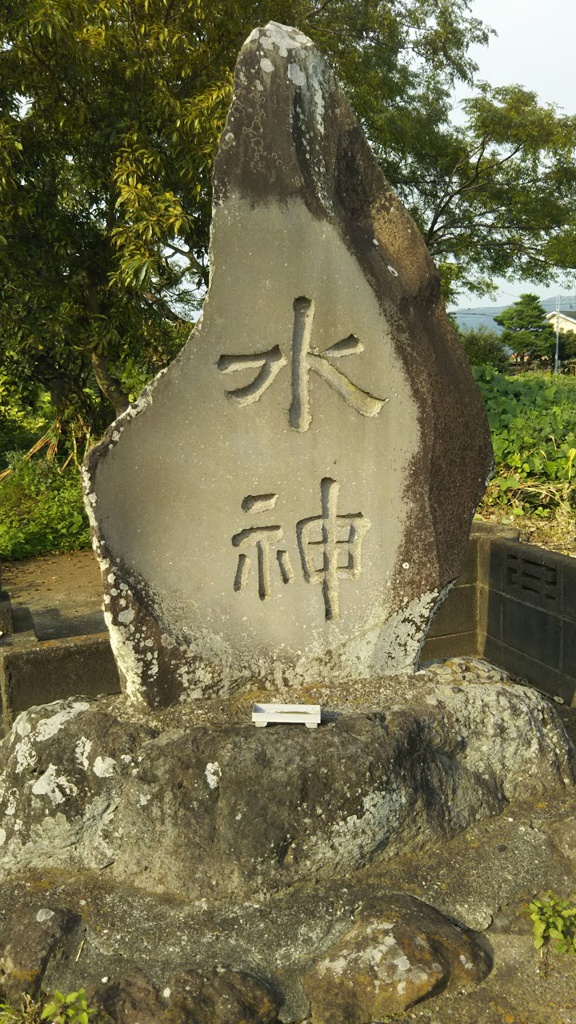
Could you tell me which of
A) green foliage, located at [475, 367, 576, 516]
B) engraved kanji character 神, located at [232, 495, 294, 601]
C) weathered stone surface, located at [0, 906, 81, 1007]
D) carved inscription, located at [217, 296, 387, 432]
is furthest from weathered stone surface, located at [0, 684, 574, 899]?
green foliage, located at [475, 367, 576, 516]

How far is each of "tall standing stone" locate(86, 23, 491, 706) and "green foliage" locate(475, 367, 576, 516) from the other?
3.92 m

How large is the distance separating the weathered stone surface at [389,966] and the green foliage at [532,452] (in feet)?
15.7

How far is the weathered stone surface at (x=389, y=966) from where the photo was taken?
2.24 m

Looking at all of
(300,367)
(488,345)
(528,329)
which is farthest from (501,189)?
(528,329)

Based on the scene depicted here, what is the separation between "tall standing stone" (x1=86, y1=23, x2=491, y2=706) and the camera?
9.52 feet

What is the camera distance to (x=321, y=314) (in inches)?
118

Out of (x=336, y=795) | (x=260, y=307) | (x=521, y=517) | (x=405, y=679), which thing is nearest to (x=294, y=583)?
(x=405, y=679)

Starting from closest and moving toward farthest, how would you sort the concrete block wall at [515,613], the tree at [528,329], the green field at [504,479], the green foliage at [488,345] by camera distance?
the concrete block wall at [515,613] < the green field at [504,479] < the green foliage at [488,345] < the tree at [528,329]

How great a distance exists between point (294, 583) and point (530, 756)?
1.03 metres

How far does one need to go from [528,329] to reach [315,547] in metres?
37.5

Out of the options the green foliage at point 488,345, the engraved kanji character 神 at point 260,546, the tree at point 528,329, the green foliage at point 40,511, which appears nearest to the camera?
the engraved kanji character 神 at point 260,546

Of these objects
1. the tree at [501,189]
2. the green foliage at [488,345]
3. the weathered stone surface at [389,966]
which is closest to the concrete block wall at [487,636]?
the weathered stone surface at [389,966]

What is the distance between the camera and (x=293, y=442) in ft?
9.99

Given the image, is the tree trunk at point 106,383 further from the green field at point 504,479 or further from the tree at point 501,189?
the tree at point 501,189
